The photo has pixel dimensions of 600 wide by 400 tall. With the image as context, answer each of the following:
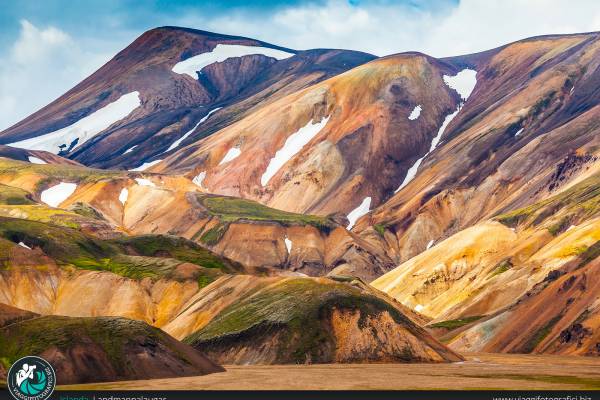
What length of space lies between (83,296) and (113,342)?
5484cm

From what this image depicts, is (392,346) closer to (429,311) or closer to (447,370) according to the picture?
(447,370)

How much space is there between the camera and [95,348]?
9131 centimetres

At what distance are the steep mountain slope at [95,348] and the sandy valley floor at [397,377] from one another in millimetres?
3271

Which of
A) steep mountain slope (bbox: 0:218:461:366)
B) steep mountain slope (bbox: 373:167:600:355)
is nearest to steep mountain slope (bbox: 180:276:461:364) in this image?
steep mountain slope (bbox: 0:218:461:366)

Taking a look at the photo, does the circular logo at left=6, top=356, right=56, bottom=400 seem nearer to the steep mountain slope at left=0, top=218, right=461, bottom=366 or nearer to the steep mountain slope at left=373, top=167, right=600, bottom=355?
the steep mountain slope at left=0, top=218, right=461, bottom=366

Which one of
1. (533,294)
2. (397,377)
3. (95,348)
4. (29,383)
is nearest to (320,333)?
(397,377)

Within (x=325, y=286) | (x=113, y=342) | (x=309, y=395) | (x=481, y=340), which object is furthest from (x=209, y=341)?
(x=309, y=395)

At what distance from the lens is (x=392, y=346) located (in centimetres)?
11556

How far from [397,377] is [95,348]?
23.7m

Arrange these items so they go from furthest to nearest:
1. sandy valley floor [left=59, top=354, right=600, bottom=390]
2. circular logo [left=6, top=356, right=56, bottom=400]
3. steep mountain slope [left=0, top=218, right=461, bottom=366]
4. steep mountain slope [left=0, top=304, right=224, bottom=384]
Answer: steep mountain slope [left=0, top=218, right=461, bottom=366]
steep mountain slope [left=0, top=304, right=224, bottom=384]
sandy valley floor [left=59, top=354, right=600, bottom=390]
circular logo [left=6, top=356, right=56, bottom=400]

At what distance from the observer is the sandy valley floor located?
263 feet

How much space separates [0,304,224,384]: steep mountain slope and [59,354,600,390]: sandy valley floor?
10.7 ft

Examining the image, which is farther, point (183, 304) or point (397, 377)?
point (183, 304)

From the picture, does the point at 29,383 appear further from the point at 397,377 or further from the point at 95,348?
the point at 397,377
